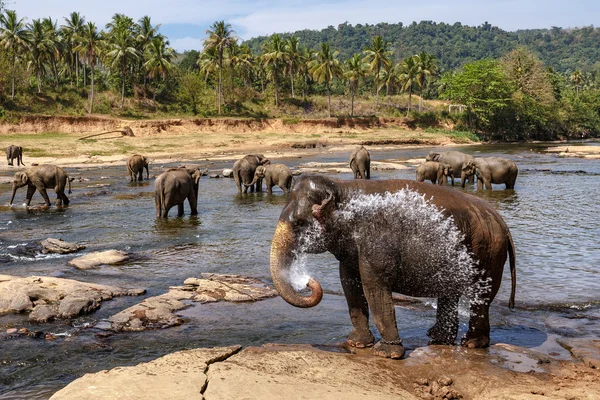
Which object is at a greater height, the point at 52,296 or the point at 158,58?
the point at 158,58

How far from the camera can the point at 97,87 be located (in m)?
72.9

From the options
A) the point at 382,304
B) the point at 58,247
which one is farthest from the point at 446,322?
the point at 58,247

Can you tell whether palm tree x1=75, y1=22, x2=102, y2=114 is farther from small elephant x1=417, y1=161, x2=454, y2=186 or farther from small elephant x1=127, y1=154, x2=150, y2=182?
small elephant x1=417, y1=161, x2=454, y2=186

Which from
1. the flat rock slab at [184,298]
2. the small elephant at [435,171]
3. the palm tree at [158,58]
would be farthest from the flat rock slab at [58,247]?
the palm tree at [158,58]

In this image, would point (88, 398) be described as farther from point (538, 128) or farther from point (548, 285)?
point (538, 128)

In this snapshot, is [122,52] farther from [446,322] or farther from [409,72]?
[446,322]

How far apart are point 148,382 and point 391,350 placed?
2.43 meters

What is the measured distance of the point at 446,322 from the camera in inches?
272

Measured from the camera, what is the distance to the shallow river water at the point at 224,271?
282 inches

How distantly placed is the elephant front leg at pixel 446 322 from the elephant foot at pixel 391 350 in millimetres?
711

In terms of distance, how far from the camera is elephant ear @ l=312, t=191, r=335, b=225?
20.3 feet

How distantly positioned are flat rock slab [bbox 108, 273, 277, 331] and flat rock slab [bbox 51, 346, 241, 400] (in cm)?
216

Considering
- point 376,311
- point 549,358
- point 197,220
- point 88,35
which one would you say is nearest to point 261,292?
point 376,311

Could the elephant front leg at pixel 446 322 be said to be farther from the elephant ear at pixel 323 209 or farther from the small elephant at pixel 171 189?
the small elephant at pixel 171 189
